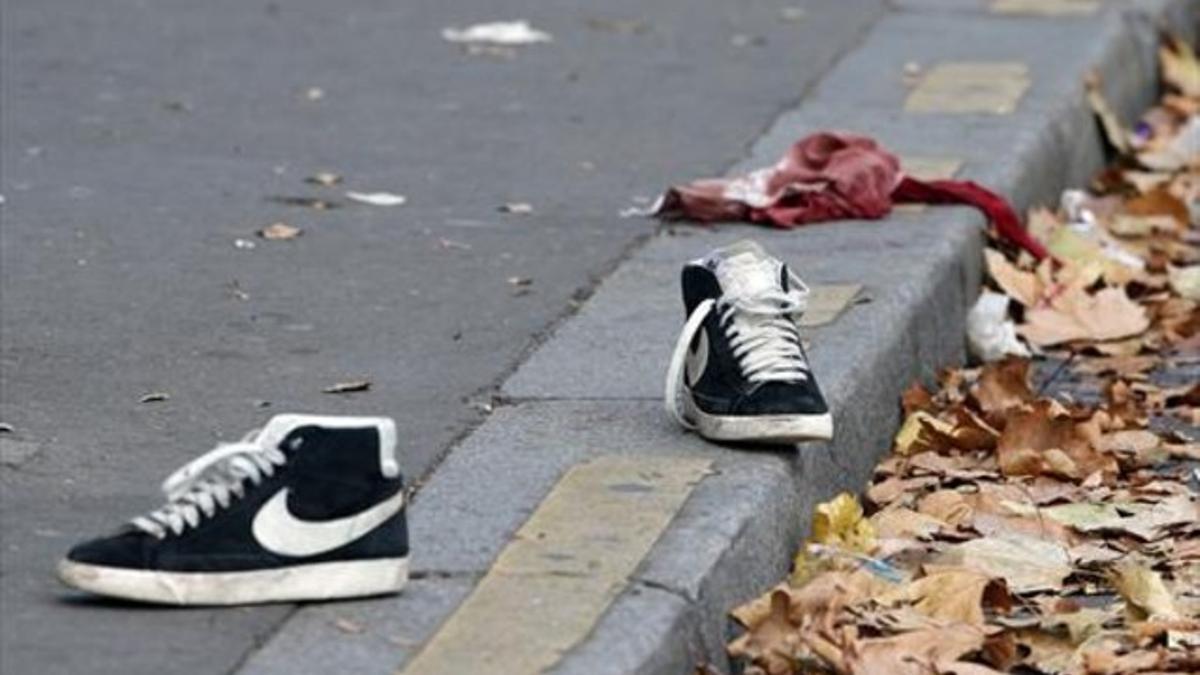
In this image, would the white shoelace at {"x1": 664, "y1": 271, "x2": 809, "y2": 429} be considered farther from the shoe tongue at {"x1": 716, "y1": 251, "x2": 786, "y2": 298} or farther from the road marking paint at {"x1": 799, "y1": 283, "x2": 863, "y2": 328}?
the road marking paint at {"x1": 799, "y1": 283, "x2": 863, "y2": 328}

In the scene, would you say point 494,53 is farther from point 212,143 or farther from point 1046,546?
point 1046,546

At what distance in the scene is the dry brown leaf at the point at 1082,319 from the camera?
5957mm

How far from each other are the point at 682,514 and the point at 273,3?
434 cm

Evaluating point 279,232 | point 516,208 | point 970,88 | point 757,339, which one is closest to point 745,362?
point 757,339

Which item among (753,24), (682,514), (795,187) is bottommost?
(753,24)

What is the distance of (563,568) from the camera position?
375cm

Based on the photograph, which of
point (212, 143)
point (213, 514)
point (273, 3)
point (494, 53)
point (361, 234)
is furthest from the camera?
point (273, 3)

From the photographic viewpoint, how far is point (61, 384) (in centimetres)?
456

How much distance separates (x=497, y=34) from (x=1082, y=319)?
7.38 feet

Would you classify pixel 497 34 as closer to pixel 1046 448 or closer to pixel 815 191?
pixel 815 191

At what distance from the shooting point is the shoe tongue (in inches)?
171

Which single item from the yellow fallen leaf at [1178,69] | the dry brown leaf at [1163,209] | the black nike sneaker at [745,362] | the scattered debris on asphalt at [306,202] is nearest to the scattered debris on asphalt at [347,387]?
the black nike sneaker at [745,362]

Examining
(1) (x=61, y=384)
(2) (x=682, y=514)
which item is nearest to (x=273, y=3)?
(1) (x=61, y=384)

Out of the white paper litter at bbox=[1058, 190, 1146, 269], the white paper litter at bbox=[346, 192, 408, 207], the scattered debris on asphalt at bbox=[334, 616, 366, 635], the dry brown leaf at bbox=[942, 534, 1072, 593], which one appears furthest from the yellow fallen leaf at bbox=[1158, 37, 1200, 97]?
the scattered debris on asphalt at bbox=[334, 616, 366, 635]
